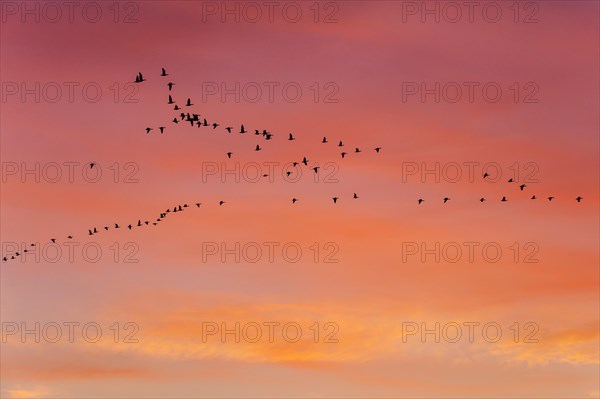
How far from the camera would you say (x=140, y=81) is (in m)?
199
